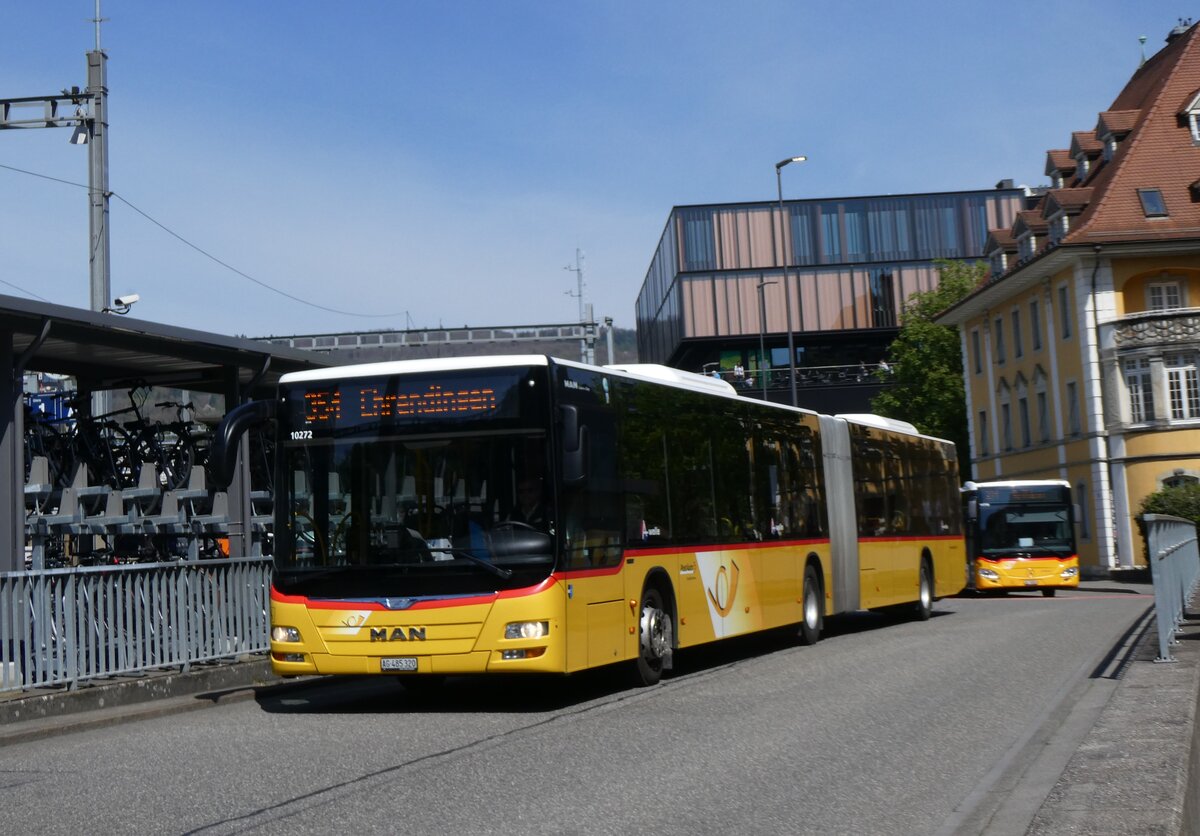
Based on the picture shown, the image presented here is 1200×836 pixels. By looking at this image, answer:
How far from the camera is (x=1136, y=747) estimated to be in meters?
8.07

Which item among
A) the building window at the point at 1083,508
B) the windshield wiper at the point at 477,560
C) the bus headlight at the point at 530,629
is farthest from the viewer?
the building window at the point at 1083,508

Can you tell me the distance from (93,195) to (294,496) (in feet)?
42.1

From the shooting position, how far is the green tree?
72.2m

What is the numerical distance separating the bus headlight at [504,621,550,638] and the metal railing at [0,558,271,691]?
3860mm

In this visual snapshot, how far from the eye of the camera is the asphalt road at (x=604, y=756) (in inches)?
296

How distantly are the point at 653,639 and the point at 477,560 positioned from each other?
8.65 feet

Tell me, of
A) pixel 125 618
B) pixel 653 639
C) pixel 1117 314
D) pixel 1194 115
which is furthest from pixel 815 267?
pixel 125 618

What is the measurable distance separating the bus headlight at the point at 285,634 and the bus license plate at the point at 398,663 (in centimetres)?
82

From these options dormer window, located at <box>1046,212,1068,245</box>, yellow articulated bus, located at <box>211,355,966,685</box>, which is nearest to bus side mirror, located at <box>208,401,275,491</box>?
yellow articulated bus, located at <box>211,355,966,685</box>

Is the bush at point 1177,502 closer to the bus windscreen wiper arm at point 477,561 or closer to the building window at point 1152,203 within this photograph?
the building window at point 1152,203

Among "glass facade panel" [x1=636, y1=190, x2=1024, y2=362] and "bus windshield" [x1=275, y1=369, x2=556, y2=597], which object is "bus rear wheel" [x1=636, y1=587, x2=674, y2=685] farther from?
"glass facade panel" [x1=636, y1=190, x2=1024, y2=362]

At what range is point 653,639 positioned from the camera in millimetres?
14422

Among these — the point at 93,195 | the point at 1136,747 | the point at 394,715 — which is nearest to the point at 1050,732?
the point at 1136,747

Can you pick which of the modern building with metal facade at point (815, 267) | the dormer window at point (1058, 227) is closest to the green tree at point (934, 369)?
the modern building with metal facade at point (815, 267)
